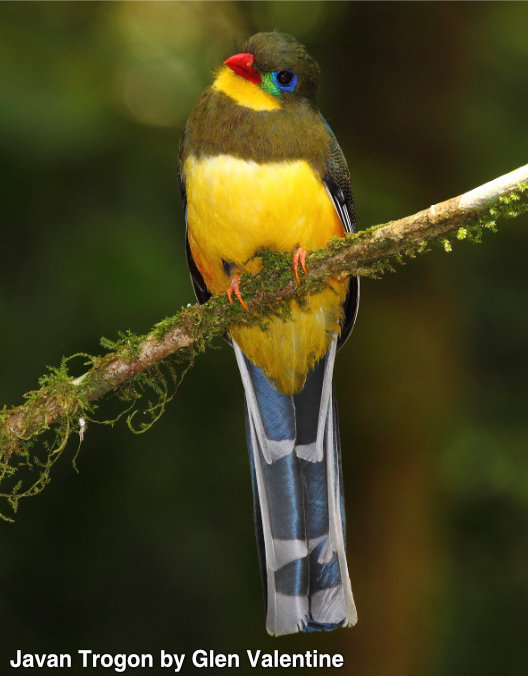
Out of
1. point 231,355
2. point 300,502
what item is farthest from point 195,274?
point 231,355

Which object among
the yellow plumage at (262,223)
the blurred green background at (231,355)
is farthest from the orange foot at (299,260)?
the blurred green background at (231,355)

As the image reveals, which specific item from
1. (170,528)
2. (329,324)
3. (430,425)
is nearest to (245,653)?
(170,528)

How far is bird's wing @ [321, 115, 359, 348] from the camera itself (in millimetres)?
3582

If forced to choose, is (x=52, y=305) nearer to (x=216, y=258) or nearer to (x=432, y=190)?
(x=216, y=258)

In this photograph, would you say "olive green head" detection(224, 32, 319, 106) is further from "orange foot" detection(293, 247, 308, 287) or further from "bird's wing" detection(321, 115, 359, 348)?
"orange foot" detection(293, 247, 308, 287)

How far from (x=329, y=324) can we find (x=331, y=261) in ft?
2.35

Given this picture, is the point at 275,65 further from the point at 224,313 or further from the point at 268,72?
the point at 224,313

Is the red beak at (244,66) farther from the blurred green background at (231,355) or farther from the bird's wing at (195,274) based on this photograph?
the blurred green background at (231,355)

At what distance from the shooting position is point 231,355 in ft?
17.8

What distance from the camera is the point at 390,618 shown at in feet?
15.6

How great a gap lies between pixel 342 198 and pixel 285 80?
0.52m

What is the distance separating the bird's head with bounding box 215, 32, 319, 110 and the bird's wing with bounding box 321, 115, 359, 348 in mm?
219

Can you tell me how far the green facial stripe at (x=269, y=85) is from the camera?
357 cm

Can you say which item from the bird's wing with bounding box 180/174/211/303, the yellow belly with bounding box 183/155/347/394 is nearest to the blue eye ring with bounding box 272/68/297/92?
the yellow belly with bounding box 183/155/347/394
